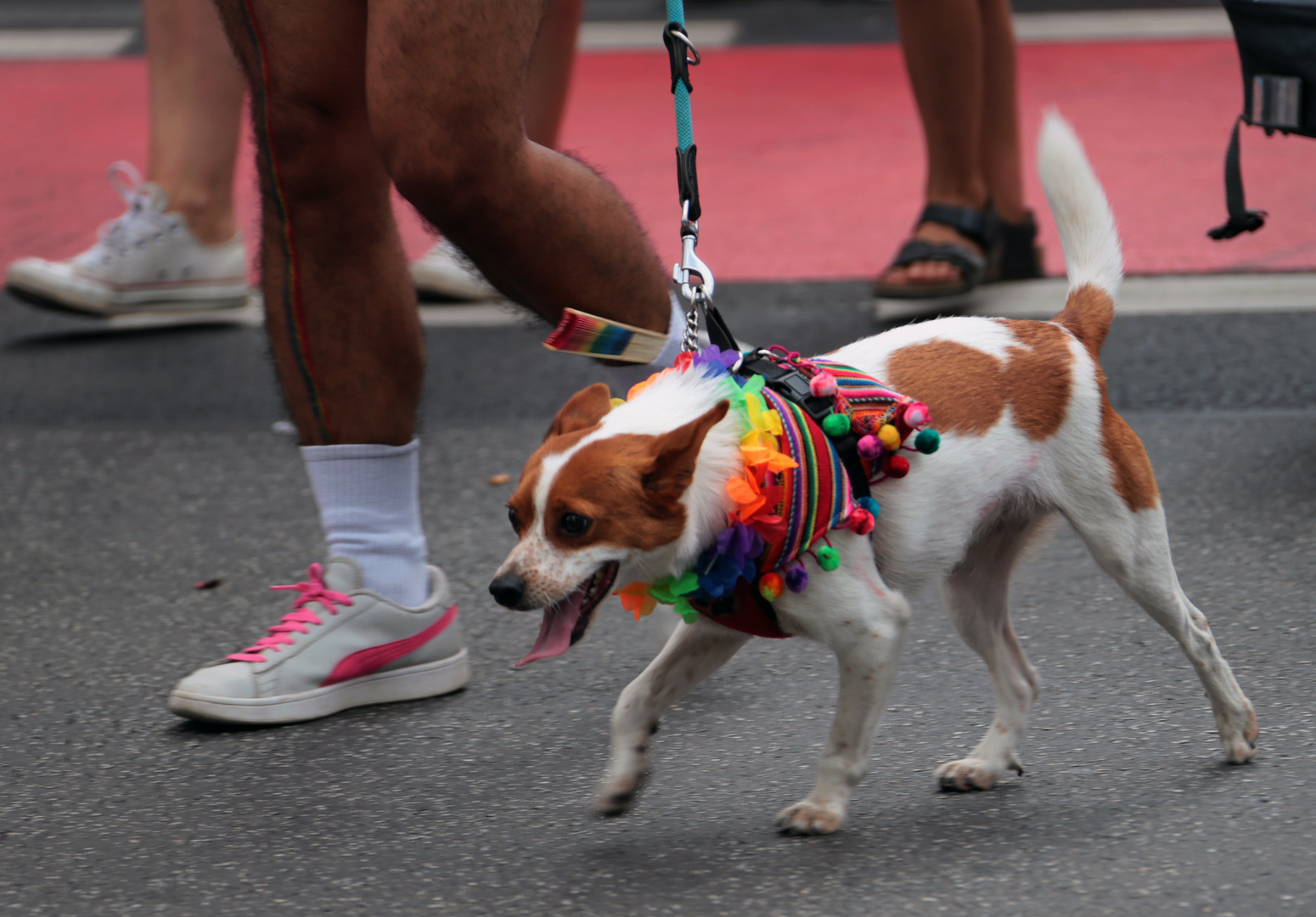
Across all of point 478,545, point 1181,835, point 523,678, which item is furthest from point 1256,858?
point 478,545

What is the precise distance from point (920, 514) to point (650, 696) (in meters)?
0.43

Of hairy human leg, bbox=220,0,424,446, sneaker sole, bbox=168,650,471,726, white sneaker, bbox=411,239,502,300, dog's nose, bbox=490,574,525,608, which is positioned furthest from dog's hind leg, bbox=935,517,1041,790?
white sneaker, bbox=411,239,502,300

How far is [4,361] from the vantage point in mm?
4816

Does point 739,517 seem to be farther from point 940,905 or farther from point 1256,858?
point 1256,858

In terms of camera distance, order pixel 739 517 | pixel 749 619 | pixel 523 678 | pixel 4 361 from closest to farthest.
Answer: pixel 739 517
pixel 749 619
pixel 523 678
pixel 4 361

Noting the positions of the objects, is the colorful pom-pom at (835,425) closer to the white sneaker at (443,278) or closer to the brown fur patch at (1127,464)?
the brown fur patch at (1127,464)

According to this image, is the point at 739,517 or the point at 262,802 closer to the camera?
the point at 739,517

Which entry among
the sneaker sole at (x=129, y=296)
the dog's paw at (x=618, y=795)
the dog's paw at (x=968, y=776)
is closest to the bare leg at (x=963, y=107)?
the sneaker sole at (x=129, y=296)

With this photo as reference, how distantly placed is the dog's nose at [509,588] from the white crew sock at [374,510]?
81cm

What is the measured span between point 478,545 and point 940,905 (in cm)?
164

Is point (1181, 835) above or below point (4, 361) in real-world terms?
above

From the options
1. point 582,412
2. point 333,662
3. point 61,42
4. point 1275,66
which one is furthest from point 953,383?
point 61,42

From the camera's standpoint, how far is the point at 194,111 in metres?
4.91

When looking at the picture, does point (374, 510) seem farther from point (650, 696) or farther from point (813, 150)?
point (813, 150)
